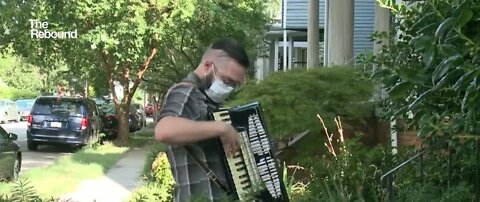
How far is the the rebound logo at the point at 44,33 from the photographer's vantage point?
65.3 feet

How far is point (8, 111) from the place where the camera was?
38750mm

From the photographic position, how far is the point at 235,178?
351 centimetres

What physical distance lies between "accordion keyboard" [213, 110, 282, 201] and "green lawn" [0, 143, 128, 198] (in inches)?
250

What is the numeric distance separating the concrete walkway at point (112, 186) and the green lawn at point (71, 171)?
171 millimetres

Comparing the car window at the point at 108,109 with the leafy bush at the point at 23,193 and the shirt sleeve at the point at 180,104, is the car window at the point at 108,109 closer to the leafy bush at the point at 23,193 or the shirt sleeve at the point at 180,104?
the shirt sleeve at the point at 180,104

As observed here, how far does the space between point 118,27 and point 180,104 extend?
15.6 meters

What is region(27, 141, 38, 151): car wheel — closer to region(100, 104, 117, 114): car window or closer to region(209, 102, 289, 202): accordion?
region(100, 104, 117, 114): car window

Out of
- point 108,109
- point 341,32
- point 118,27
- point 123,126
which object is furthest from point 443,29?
point 108,109

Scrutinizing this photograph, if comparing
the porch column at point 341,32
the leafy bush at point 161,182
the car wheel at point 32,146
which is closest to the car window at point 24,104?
the car wheel at point 32,146

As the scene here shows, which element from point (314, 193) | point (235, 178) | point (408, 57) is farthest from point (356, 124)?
point (235, 178)

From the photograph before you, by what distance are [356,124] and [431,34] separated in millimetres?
7343

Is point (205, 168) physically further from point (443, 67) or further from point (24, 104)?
point (24, 104)

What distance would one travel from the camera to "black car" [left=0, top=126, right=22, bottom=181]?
40.0 feet

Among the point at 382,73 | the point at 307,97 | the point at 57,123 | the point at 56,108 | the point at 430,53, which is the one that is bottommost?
the point at 57,123
